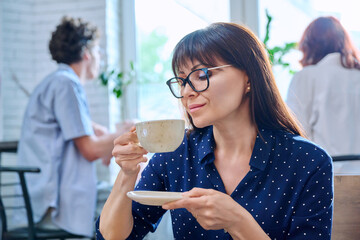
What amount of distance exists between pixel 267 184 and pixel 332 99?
164cm

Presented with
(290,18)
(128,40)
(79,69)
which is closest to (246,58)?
(79,69)

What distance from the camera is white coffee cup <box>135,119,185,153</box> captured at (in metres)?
1.04

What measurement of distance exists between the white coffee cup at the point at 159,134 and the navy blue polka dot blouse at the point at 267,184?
0.97 ft

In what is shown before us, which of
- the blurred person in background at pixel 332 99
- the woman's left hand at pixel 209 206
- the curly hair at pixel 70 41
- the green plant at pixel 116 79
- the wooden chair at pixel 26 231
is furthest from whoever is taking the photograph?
the green plant at pixel 116 79

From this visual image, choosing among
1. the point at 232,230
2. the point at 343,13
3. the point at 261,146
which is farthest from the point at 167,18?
the point at 232,230

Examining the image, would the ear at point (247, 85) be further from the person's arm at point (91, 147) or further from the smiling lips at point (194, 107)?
the person's arm at point (91, 147)

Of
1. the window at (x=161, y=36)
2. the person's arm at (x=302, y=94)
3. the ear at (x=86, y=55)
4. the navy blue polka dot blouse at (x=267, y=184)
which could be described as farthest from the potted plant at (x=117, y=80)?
the navy blue polka dot blouse at (x=267, y=184)

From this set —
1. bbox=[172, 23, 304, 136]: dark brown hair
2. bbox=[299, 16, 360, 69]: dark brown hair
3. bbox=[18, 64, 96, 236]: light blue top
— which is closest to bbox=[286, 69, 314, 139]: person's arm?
bbox=[299, 16, 360, 69]: dark brown hair

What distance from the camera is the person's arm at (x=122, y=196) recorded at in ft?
3.84

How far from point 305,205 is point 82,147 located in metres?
1.66

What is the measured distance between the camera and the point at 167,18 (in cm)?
397

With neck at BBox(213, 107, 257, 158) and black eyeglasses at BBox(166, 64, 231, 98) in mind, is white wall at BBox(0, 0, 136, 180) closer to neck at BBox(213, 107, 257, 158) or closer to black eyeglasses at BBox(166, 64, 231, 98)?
neck at BBox(213, 107, 257, 158)

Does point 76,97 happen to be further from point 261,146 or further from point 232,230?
point 232,230

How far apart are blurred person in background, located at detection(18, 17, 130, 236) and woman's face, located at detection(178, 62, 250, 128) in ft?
4.70
